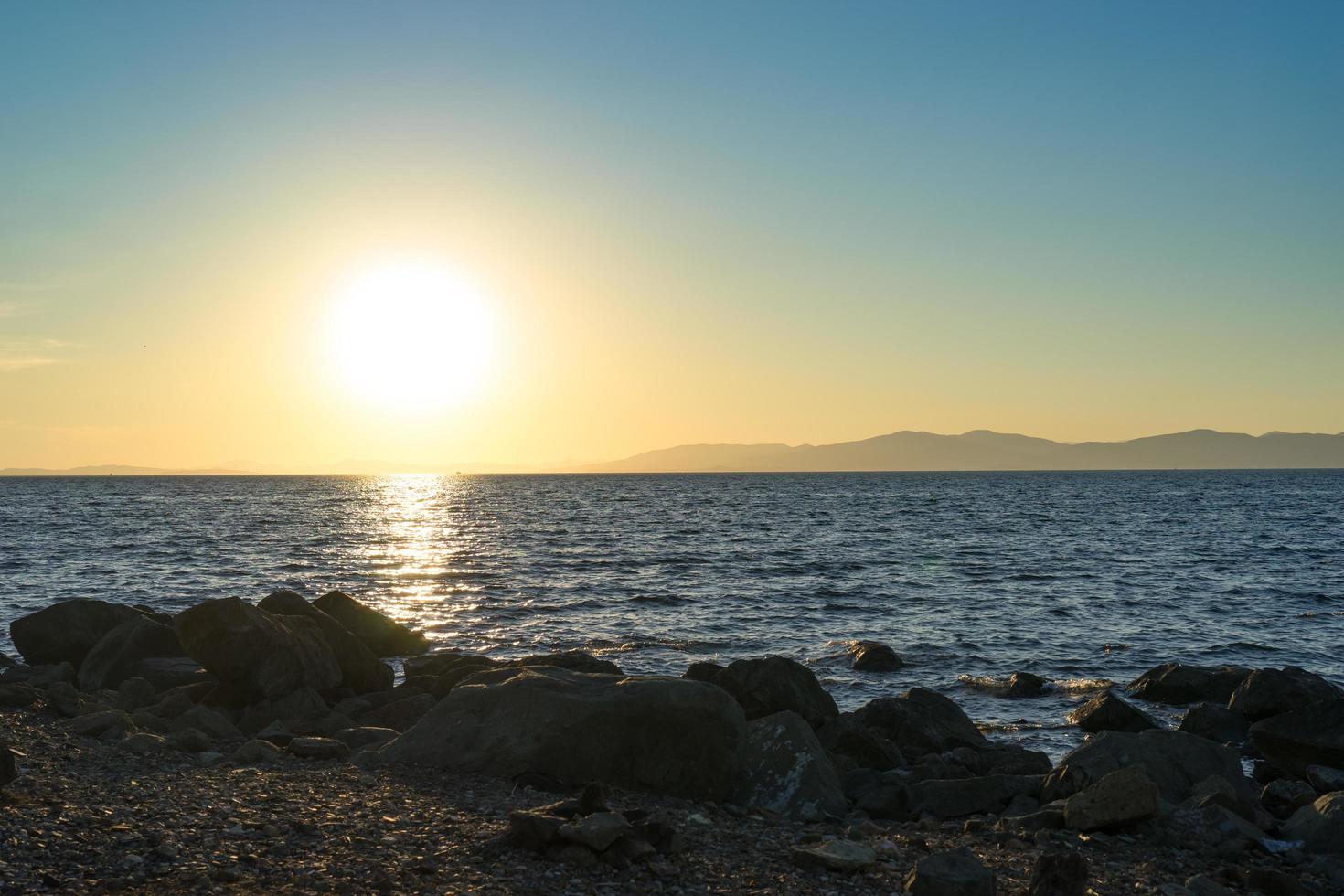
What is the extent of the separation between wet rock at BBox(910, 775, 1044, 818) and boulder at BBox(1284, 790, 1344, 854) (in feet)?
9.97

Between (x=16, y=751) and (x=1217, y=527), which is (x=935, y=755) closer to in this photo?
(x=16, y=751)

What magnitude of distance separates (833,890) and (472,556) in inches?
1931

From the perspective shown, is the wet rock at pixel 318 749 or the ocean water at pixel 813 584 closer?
the wet rock at pixel 318 749

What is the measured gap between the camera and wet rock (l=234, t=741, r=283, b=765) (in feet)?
43.6

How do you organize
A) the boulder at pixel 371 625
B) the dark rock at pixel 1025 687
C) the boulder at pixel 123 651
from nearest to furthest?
the boulder at pixel 123 651
the dark rock at pixel 1025 687
the boulder at pixel 371 625

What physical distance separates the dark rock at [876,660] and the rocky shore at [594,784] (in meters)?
5.85

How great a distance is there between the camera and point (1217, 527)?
78125mm

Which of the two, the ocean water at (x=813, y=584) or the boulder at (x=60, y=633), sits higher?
Answer: the boulder at (x=60, y=633)

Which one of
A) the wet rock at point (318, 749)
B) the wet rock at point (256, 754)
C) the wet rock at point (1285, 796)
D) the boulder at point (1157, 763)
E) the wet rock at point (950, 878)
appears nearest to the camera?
the wet rock at point (950, 878)

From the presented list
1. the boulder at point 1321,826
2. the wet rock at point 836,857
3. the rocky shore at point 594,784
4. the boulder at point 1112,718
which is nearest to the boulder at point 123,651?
the rocky shore at point 594,784

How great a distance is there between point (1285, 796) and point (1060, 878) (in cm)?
811

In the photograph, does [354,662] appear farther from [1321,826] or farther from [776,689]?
[1321,826]

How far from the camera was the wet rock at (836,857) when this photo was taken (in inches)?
376

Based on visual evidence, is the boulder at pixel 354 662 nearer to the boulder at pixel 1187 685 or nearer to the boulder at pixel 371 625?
the boulder at pixel 371 625
